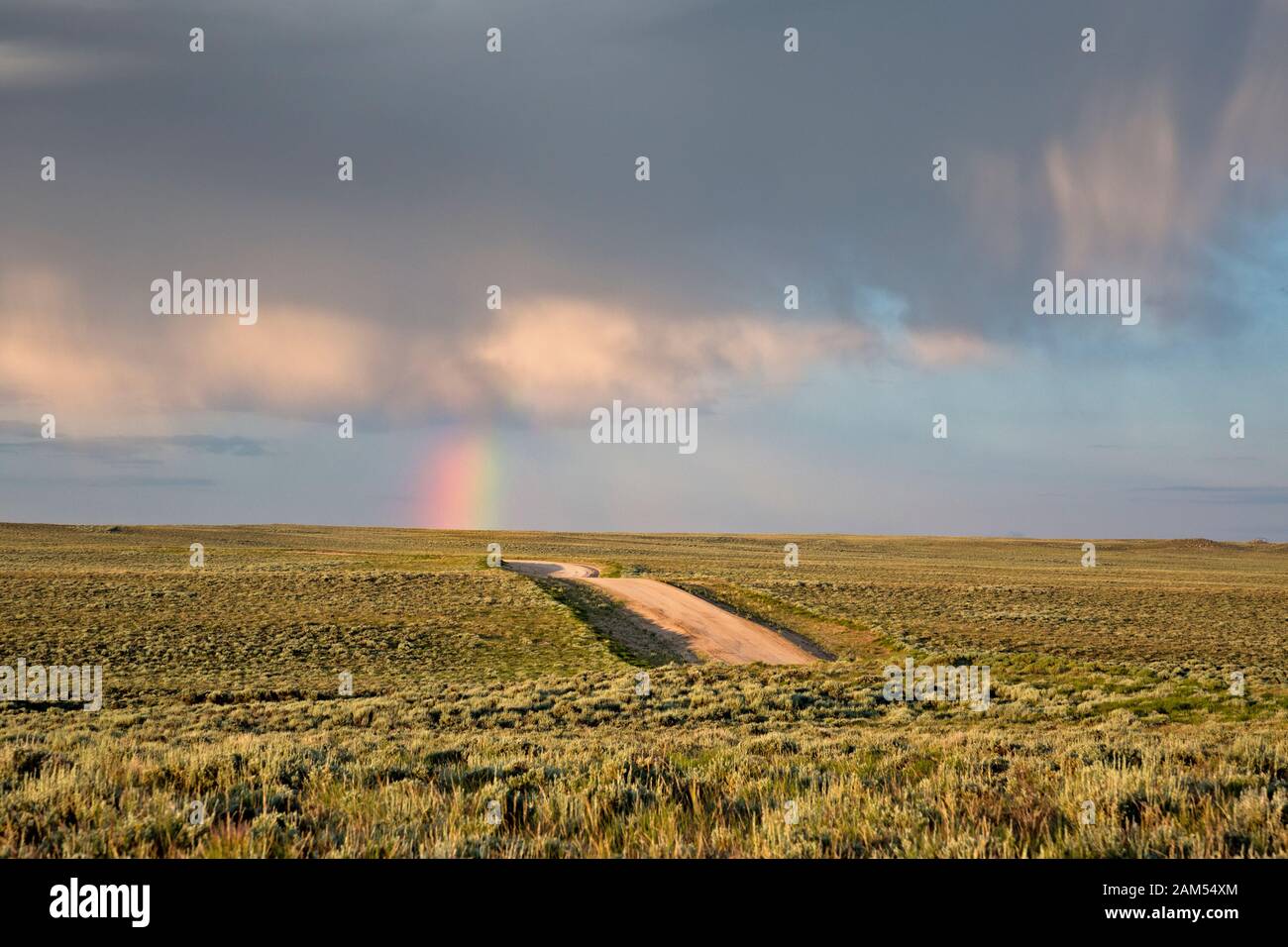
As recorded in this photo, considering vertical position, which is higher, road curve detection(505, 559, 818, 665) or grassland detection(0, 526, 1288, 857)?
grassland detection(0, 526, 1288, 857)

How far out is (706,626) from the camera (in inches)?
1474

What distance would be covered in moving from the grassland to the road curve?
2.41 meters

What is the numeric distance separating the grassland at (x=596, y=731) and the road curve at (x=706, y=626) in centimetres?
241

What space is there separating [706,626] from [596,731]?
22561 mm

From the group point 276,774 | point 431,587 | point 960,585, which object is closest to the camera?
point 276,774

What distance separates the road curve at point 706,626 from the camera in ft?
103

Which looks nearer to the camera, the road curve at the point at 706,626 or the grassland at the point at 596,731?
the grassland at the point at 596,731

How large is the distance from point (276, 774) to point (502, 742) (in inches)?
173

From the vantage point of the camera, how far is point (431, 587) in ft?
162

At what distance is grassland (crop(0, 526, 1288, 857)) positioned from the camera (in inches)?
229
